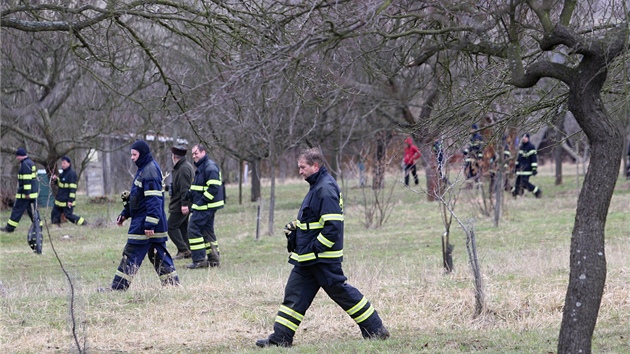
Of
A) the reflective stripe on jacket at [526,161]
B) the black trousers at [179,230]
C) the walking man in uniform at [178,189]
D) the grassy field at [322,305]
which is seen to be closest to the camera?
the grassy field at [322,305]

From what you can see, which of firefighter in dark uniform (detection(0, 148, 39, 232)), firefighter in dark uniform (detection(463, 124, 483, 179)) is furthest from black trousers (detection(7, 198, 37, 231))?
firefighter in dark uniform (detection(463, 124, 483, 179))

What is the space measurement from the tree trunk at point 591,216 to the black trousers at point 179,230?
915 centimetres

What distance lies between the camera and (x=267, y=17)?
8.45 m

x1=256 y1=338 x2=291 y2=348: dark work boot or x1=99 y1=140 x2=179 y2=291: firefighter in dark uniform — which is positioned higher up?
x1=99 y1=140 x2=179 y2=291: firefighter in dark uniform

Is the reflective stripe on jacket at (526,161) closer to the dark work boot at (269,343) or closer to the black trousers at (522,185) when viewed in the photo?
the black trousers at (522,185)

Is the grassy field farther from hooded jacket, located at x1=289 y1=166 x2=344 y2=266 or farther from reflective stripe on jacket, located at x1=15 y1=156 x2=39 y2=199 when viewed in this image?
reflective stripe on jacket, located at x1=15 y1=156 x2=39 y2=199

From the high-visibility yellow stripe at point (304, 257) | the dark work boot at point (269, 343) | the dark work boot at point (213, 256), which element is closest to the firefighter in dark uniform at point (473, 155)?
the high-visibility yellow stripe at point (304, 257)

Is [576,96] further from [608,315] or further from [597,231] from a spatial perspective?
[608,315]

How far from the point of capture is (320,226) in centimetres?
703

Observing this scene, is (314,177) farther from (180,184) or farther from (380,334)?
(180,184)

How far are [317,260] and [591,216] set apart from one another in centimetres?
Answer: 249

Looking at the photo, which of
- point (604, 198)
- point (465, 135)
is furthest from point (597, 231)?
point (465, 135)

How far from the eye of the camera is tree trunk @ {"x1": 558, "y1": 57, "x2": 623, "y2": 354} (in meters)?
5.30

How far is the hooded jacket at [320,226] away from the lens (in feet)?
22.8
